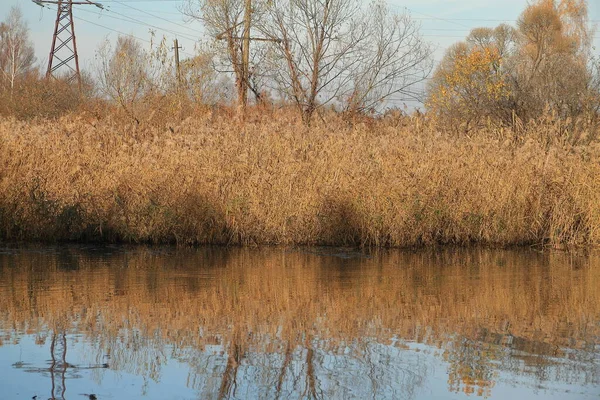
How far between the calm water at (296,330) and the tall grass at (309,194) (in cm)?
180

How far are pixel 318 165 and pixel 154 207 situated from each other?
8.02 ft

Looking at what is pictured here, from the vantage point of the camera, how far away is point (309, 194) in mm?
11734

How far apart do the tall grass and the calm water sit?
1.80 m

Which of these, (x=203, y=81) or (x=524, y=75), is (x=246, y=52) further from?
(x=524, y=75)

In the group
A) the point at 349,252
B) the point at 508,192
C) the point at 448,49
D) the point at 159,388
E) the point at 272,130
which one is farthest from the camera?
the point at 448,49

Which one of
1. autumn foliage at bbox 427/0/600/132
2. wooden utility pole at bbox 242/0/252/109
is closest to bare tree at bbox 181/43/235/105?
wooden utility pole at bbox 242/0/252/109

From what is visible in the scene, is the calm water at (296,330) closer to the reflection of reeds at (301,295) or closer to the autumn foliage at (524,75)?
the reflection of reeds at (301,295)

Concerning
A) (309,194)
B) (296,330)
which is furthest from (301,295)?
(309,194)

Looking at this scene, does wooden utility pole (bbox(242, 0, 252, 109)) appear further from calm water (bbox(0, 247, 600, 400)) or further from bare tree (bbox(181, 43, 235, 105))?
calm water (bbox(0, 247, 600, 400))

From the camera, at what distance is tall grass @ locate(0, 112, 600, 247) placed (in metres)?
11.8

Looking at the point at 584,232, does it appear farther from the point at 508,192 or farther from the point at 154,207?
the point at 154,207

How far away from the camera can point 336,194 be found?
11859mm

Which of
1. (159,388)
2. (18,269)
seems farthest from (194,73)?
(159,388)

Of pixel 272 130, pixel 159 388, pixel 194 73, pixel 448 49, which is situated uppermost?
pixel 448 49
